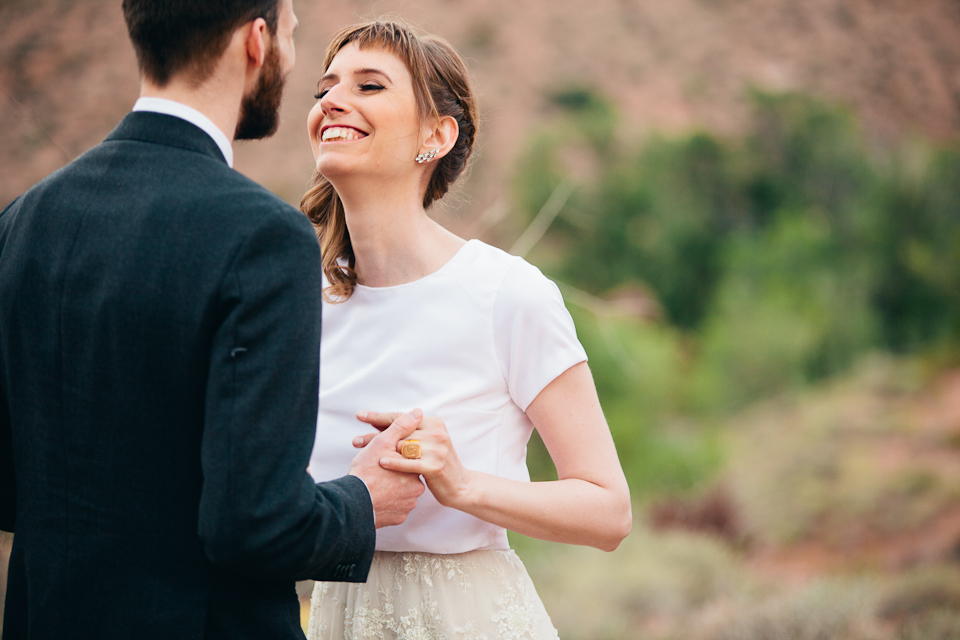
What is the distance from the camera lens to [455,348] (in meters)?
1.53

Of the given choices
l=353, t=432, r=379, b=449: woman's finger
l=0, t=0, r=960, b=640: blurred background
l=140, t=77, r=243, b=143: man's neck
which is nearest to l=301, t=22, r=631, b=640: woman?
l=353, t=432, r=379, b=449: woman's finger

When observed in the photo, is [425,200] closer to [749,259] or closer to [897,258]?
[749,259]

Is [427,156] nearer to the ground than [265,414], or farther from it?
farther from it

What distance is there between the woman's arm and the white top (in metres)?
0.06

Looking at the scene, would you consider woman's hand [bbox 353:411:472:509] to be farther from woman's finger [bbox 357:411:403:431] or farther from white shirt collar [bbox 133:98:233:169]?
white shirt collar [bbox 133:98:233:169]

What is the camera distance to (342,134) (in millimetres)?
1551

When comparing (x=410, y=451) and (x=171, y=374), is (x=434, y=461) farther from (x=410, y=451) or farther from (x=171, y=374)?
(x=171, y=374)

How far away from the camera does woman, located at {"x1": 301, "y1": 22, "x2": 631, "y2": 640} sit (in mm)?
1496

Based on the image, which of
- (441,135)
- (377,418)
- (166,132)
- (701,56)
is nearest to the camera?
(166,132)

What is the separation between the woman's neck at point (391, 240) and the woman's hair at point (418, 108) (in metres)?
0.07

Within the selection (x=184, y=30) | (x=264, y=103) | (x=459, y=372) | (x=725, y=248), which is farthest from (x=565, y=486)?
(x=725, y=248)

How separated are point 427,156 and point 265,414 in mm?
870

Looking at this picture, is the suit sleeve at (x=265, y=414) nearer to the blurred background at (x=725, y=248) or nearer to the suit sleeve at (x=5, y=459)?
the suit sleeve at (x=5, y=459)

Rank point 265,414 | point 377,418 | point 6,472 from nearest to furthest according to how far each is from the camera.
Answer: point 265,414 < point 6,472 < point 377,418
